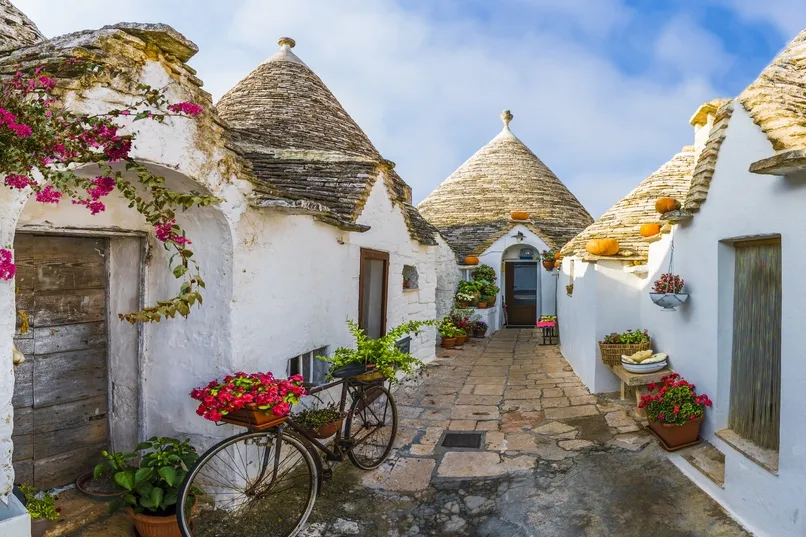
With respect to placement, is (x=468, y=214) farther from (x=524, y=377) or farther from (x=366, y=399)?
(x=366, y=399)

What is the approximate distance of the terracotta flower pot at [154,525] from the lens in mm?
3172

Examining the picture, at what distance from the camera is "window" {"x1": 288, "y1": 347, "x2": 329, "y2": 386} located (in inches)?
185

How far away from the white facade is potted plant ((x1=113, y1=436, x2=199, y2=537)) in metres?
3.80

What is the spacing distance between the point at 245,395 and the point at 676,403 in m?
A: 3.76

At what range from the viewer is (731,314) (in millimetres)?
4090

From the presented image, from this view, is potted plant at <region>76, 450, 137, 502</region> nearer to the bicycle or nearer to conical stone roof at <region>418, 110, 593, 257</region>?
the bicycle

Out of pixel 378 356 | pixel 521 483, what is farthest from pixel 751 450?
pixel 378 356

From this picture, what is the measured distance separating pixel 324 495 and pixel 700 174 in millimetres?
4250

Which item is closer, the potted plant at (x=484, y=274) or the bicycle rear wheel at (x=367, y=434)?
the bicycle rear wheel at (x=367, y=434)

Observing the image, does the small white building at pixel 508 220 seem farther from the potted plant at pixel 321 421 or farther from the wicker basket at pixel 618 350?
the potted plant at pixel 321 421

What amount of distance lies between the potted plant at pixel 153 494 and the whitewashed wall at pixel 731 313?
3798 millimetres

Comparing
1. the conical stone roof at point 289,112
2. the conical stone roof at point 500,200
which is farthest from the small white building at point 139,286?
the conical stone roof at point 500,200

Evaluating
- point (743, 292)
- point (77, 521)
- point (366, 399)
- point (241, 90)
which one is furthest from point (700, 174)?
point (241, 90)

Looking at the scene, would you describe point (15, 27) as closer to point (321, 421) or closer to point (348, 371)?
point (348, 371)
